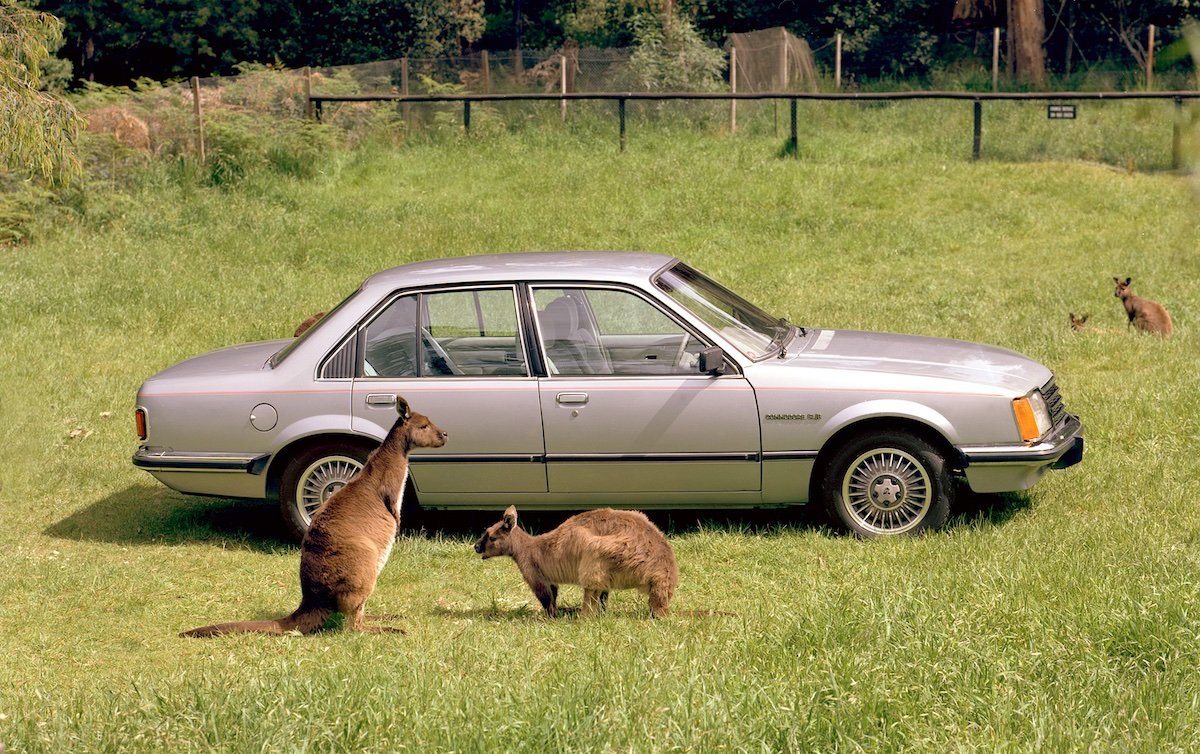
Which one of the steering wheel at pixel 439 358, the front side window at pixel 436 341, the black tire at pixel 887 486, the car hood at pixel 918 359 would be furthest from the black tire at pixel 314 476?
the black tire at pixel 887 486

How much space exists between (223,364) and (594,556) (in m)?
3.34

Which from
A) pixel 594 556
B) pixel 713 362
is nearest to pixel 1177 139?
pixel 594 556

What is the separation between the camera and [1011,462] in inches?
297

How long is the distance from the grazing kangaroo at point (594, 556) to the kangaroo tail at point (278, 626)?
83cm

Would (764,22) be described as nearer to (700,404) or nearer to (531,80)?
(531,80)

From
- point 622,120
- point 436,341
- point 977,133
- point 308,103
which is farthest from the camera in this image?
point 308,103

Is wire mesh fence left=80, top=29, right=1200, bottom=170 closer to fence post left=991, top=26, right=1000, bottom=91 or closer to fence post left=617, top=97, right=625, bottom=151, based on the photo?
fence post left=991, top=26, right=1000, bottom=91

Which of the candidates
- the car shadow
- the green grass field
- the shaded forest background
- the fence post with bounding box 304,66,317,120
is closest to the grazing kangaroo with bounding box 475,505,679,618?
the green grass field

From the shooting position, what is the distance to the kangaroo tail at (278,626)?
6.34 meters

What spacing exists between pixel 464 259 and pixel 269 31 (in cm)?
3144

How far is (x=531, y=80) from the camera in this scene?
1129 inches

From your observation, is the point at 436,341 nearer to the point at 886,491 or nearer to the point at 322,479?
the point at 322,479

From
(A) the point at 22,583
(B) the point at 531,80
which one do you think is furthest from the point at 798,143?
(A) the point at 22,583

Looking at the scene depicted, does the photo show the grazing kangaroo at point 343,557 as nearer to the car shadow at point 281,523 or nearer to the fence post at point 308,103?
the car shadow at point 281,523
